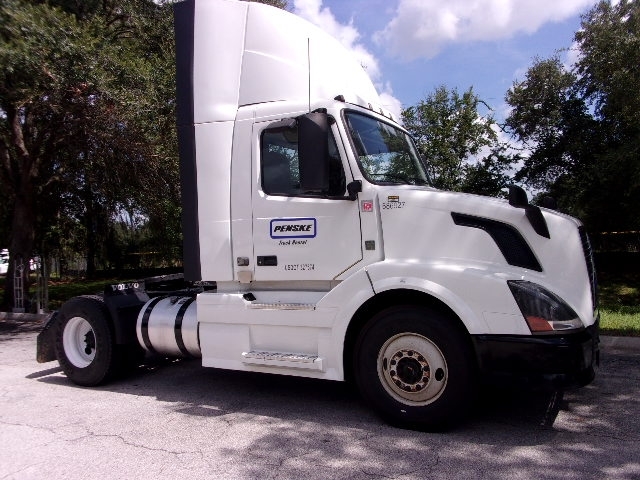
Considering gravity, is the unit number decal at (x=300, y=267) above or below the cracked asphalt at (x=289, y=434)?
above

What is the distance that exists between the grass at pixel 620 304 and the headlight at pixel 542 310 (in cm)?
455

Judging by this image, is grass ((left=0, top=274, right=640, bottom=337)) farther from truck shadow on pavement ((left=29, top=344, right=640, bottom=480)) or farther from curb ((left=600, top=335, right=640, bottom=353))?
truck shadow on pavement ((left=29, top=344, right=640, bottom=480))

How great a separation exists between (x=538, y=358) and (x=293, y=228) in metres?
2.28

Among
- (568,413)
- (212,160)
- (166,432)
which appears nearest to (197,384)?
(166,432)

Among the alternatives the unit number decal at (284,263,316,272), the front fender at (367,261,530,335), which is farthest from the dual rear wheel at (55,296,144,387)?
the front fender at (367,261,530,335)

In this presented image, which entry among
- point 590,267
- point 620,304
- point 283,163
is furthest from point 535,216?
point 620,304

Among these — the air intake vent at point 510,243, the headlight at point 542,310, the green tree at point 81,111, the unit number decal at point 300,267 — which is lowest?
the headlight at point 542,310

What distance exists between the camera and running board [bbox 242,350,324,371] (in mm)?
4605

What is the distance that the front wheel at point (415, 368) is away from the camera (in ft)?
13.4

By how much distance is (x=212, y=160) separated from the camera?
5.20 metres

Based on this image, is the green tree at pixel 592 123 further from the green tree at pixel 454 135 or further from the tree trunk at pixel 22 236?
the tree trunk at pixel 22 236

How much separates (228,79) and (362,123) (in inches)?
54.9

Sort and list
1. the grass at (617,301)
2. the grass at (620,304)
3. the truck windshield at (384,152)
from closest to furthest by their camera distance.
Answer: the truck windshield at (384,152) < the grass at (620,304) < the grass at (617,301)

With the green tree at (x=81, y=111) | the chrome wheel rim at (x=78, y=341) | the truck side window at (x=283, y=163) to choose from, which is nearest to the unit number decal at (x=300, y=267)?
the truck side window at (x=283, y=163)
